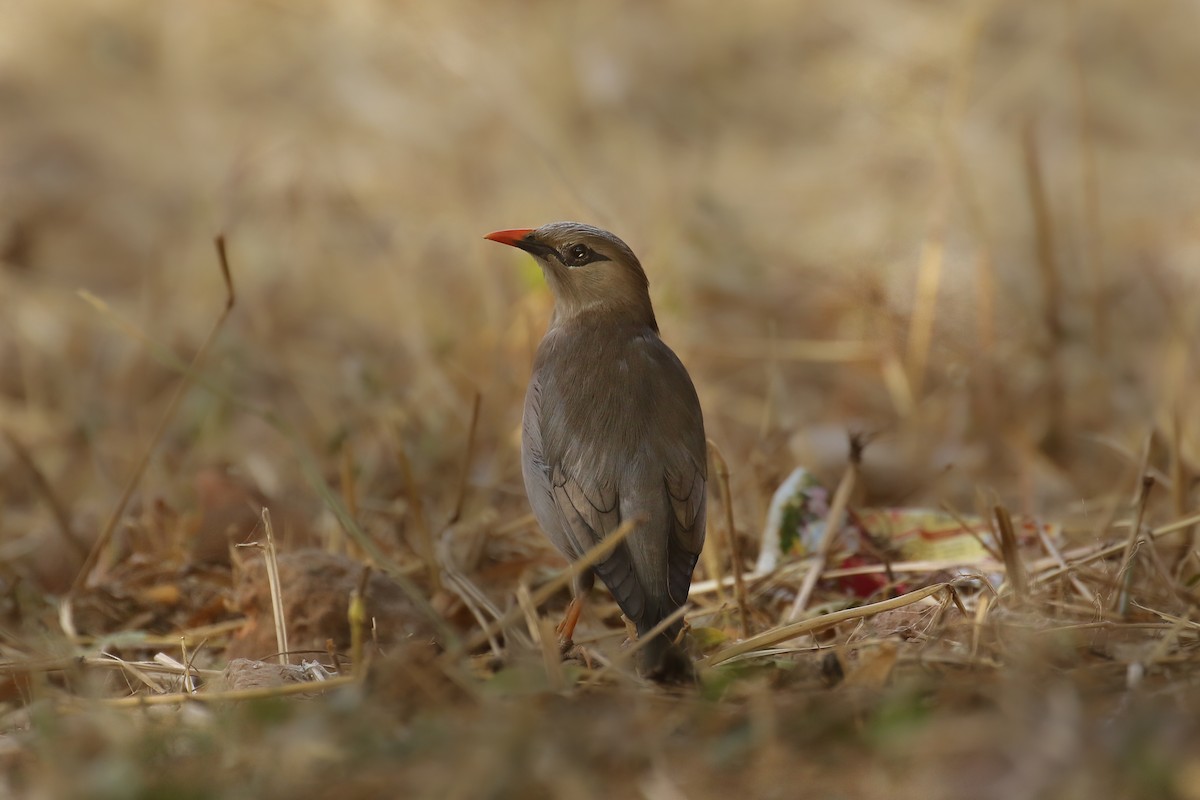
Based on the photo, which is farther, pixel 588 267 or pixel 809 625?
pixel 588 267

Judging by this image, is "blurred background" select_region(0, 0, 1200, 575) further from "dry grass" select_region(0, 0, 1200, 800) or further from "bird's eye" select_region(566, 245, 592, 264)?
"bird's eye" select_region(566, 245, 592, 264)

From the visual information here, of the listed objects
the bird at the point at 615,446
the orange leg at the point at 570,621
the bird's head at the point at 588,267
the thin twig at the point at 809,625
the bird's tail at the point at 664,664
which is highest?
the bird's head at the point at 588,267

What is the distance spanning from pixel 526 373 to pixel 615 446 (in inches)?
71.4

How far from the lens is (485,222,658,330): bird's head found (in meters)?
3.05

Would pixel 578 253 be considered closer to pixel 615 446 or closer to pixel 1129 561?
pixel 615 446

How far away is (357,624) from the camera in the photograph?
6.60 ft

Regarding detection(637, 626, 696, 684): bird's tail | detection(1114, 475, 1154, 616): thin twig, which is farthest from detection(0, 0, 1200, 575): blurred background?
detection(637, 626, 696, 684): bird's tail

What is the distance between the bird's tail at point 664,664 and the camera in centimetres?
213

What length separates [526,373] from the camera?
452cm

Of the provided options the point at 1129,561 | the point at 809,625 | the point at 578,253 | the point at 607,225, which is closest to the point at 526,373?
the point at 607,225

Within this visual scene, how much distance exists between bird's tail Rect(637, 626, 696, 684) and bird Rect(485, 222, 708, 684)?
0.15 m

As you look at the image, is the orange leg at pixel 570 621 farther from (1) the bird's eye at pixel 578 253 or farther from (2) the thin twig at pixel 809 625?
(1) the bird's eye at pixel 578 253

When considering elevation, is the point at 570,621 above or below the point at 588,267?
below

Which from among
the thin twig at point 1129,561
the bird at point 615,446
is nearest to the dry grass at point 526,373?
the thin twig at point 1129,561
